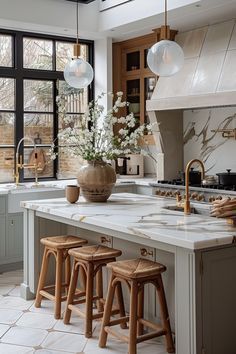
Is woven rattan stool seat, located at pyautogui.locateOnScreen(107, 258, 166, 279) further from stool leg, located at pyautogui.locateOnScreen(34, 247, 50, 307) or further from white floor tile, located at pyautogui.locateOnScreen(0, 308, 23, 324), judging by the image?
white floor tile, located at pyautogui.locateOnScreen(0, 308, 23, 324)

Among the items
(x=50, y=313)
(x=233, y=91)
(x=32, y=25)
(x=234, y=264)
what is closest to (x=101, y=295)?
(x=50, y=313)

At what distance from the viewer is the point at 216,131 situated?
591 centimetres

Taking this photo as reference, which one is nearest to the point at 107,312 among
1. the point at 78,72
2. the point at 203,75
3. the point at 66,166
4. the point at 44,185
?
the point at 78,72

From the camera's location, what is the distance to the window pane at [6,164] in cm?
618

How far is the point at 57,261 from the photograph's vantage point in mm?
4086

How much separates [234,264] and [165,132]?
342cm

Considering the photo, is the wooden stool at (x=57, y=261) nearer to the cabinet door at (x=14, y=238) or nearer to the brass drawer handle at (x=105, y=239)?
the brass drawer handle at (x=105, y=239)

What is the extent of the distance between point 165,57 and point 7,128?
320 cm

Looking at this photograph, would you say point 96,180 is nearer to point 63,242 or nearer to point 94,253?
point 63,242

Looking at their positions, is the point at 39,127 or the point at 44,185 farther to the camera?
the point at 39,127

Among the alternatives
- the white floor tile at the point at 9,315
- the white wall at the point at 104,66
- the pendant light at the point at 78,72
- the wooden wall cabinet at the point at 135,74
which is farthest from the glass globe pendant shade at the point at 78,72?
the white wall at the point at 104,66

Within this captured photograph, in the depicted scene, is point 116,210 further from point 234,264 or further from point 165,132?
point 165,132

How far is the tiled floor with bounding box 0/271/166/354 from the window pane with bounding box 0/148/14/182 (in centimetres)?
209

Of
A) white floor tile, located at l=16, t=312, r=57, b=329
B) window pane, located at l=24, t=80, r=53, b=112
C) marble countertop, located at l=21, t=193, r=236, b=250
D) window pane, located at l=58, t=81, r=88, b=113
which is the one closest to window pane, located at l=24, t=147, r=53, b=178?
window pane, located at l=24, t=80, r=53, b=112
